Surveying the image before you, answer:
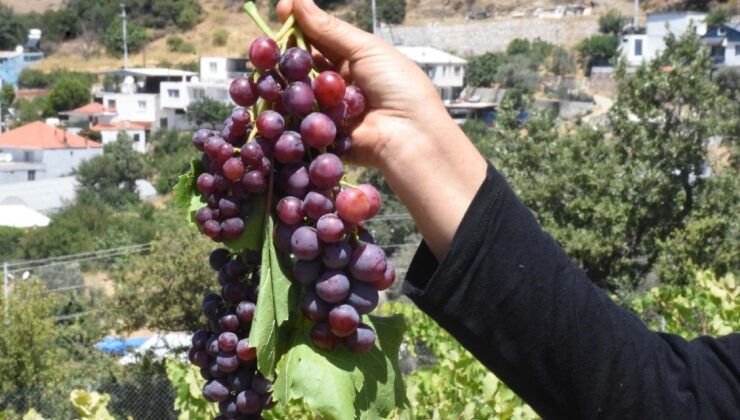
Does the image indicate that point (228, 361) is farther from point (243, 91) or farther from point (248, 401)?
point (243, 91)

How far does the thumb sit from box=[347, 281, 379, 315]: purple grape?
271mm

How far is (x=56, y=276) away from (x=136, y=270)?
697 centimetres

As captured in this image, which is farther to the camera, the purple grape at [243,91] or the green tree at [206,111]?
the green tree at [206,111]

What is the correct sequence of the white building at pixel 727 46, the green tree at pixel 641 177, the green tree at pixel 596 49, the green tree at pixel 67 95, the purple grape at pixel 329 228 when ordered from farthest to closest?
the green tree at pixel 596 49 < the green tree at pixel 67 95 < the white building at pixel 727 46 < the green tree at pixel 641 177 < the purple grape at pixel 329 228

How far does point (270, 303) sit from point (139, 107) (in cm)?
3994

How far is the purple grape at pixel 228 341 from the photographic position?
1.07 metres

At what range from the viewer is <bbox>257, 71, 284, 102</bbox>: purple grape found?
3.24 ft

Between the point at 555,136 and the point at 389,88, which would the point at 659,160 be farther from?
the point at 389,88

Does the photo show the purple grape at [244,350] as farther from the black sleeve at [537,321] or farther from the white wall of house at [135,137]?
the white wall of house at [135,137]

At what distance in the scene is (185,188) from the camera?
3.77ft

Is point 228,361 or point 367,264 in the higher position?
point 367,264

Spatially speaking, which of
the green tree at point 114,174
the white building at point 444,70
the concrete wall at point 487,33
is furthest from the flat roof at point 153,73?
the concrete wall at point 487,33

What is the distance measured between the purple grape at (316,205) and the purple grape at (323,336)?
0.11 metres

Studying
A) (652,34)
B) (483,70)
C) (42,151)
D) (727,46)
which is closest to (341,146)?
(42,151)
